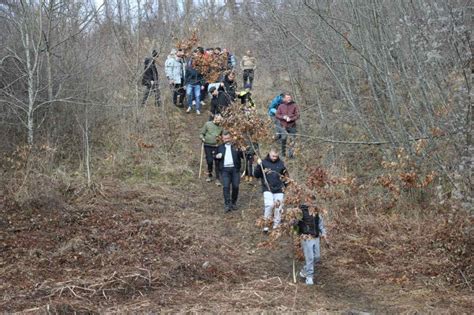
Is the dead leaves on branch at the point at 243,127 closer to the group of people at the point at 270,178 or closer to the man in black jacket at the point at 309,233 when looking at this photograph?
the group of people at the point at 270,178

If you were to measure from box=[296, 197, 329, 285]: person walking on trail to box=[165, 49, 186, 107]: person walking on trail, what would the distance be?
31.8 ft

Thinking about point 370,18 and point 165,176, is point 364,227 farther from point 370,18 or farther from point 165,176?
point 165,176

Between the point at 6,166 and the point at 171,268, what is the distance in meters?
6.37

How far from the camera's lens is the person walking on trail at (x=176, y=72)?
1655 cm

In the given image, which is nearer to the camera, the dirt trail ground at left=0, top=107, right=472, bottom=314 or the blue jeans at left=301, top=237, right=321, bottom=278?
the dirt trail ground at left=0, top=107, right=472, bottom=314

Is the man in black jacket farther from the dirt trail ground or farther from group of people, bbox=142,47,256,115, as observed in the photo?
group of people, bbox=142,47,256,115

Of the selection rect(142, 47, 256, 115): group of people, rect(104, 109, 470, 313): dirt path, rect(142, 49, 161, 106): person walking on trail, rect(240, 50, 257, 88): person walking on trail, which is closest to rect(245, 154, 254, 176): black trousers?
rect(104, 109, 470, 313): dirt path

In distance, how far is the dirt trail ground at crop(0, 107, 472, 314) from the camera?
7.30 m

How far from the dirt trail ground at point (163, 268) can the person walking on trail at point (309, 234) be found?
0.97 ft

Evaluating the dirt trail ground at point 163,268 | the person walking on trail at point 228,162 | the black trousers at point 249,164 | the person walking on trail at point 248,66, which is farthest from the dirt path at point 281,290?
the person walking on trail at point 248,66

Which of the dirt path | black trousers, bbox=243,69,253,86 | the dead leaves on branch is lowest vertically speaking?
the dirt path

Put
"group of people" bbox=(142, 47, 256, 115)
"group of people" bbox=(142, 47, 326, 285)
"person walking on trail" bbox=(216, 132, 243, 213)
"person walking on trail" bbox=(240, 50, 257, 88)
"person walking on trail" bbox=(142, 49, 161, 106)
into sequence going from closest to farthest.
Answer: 1. "group of people" bbox=(142, 47, 326, 285)
2. "person walking on trail" bbox=(216, 132, 243, 213)
3. "person walking on trail" bbox=(142, 49, 161, 106)
4. "group of people" bbox=(142, 47, 256, 115)
5. "person walking on trail" bbox=(240, 50, 257, 88)

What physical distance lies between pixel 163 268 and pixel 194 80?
29.6 ft

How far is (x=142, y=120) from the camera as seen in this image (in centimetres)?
1524
